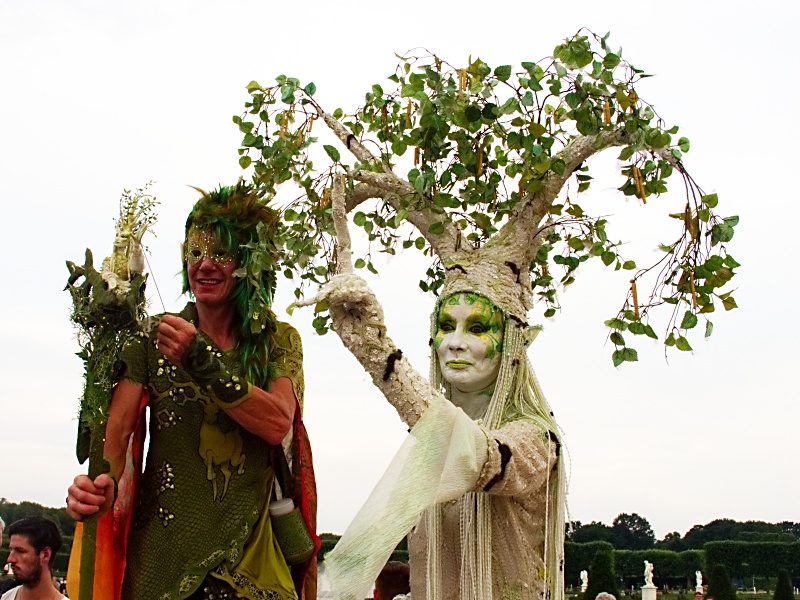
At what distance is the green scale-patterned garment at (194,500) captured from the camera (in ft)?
11.1

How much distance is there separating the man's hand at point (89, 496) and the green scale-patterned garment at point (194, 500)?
0.66ft

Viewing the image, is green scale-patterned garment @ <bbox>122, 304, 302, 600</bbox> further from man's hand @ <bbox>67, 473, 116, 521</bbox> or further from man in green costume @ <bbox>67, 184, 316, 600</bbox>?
man's hand @ <bbox>67, 473, 116, 521</bbox>

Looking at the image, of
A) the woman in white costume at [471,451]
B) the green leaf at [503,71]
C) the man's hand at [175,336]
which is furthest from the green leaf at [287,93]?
the man's hand at [175,336]

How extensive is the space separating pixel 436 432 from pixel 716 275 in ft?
5.43

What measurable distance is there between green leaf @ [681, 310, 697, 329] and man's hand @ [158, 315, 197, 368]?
239 cm

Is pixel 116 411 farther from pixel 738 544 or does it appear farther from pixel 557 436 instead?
pixel 738 544

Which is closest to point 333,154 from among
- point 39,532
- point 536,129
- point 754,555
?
point 536,129

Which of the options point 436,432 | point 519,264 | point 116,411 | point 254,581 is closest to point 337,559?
point 254,581

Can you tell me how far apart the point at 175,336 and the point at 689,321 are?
97.0 inches

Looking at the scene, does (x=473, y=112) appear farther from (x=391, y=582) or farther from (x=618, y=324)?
(x=391, y=582)

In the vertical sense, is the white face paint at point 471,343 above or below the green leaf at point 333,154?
below

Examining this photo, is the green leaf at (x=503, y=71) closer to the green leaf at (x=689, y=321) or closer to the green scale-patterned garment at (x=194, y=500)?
the green leaf at (x=689, y=321)

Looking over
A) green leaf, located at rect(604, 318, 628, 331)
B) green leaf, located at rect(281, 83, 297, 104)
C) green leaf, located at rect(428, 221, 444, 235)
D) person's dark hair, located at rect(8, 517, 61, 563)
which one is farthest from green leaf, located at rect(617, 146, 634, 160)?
person's dark hair, located at rect(8, 517, 61, 563)

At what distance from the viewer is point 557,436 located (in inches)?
182
